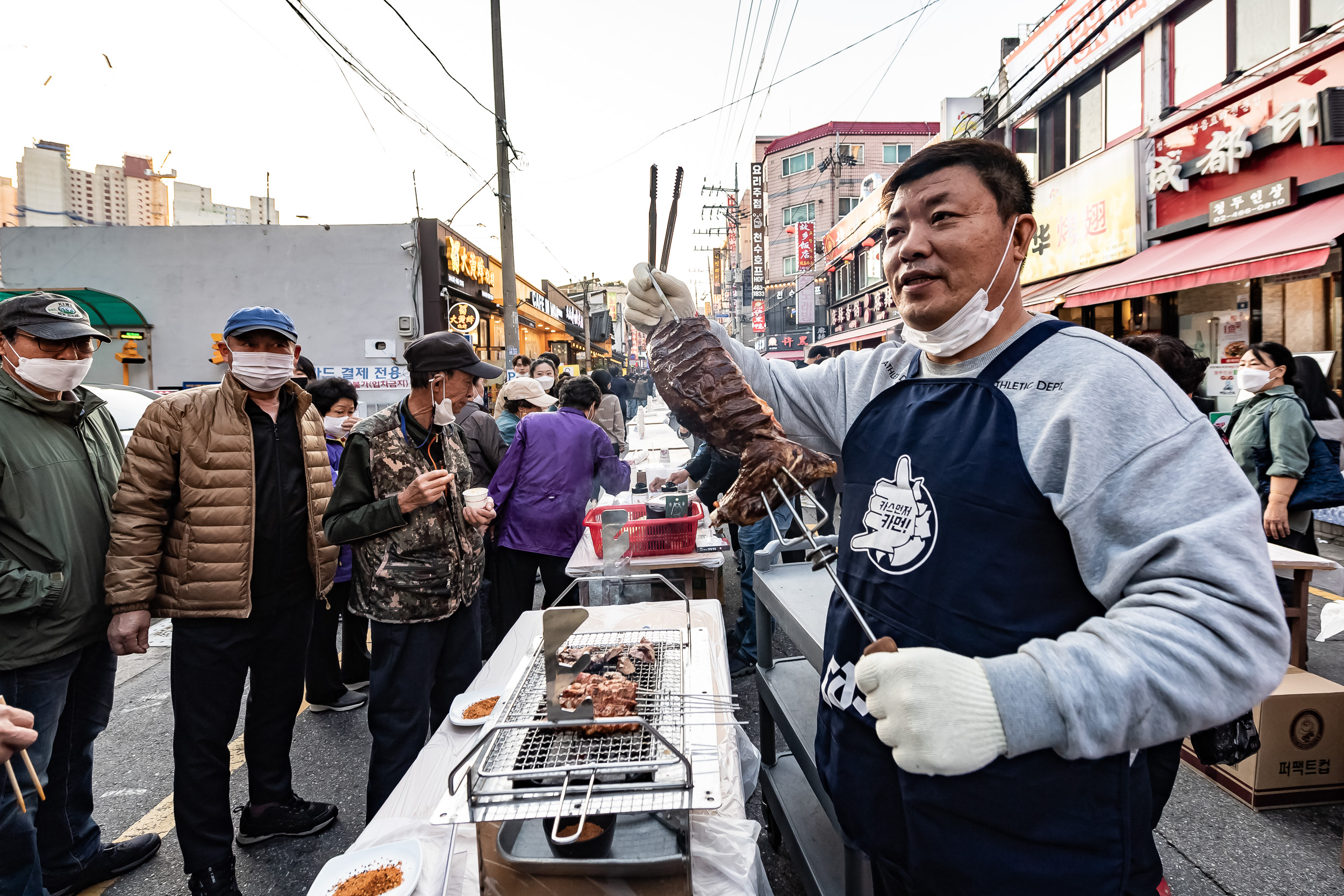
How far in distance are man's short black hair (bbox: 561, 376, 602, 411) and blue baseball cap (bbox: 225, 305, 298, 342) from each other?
7.72ft

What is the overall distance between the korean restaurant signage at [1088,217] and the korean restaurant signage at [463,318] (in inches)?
512

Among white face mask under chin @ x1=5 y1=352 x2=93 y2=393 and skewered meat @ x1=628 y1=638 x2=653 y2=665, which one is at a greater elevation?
white face mask under chin @ x1=5 y1=352 x2=93 y2=393

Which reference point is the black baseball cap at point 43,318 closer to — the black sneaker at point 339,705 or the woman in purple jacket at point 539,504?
the woman in purple jacket at point 539,504

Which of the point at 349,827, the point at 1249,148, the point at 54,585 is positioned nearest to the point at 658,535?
the point at 349,827

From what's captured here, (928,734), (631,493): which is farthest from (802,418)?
(631,493)

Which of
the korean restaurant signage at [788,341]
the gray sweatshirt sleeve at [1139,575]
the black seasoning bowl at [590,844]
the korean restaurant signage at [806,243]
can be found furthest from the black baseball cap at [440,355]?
the korean restaurant signage at [788,341]

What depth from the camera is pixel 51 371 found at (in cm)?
290

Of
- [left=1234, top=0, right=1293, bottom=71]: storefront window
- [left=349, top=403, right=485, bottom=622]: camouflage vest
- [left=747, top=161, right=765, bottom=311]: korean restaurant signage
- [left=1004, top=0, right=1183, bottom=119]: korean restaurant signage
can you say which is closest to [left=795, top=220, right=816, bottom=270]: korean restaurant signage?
[left=747, top=161, right=765, bottom=311]: korean restaurant signage

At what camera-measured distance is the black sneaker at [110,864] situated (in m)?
3.00

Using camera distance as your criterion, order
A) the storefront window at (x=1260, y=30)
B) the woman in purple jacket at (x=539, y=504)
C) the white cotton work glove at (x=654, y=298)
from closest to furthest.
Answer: the white cotton work glove at (x=654, y=298), the woman in purple jacket at (x=539, y=504), the storefront window at (x=1260, y=30)

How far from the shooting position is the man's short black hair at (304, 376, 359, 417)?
5.48 metres

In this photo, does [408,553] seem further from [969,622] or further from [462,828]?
[969,622]

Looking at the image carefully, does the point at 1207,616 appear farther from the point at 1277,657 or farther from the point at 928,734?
the point at 928,734

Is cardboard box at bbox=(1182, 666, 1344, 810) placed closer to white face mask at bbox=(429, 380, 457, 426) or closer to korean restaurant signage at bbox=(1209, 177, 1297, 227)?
white face mask at bbox=(429, 380, 457, 426)
